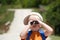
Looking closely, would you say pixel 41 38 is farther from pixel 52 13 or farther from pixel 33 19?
pixel 52 13

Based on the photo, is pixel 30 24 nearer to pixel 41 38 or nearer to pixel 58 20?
pixel 41 38

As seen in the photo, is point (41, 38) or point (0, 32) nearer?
point (41, 38)

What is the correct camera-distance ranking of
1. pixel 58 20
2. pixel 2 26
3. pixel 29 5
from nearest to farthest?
pixel 58 20
pixel 2 26
pixel 29 5

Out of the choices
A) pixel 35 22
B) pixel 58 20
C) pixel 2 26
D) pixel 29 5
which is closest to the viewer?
pixel 35 22

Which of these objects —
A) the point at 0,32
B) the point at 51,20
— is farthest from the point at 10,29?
the point at 51,20

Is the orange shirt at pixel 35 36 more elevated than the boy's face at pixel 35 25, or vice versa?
the boy's face at pixel 35 25

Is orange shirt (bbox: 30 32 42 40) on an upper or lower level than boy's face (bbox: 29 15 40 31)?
lower

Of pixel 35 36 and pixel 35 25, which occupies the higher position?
pixel 35 25

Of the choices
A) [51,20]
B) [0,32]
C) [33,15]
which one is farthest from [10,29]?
[33,15]

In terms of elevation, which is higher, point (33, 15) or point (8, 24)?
point (33, 15)

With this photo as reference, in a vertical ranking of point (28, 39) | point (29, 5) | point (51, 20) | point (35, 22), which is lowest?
point (29, 5)

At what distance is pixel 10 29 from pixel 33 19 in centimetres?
959

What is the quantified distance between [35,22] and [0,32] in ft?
30.0

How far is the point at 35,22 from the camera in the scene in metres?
2.62
